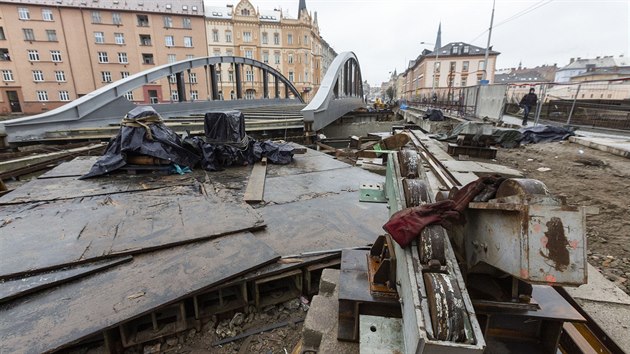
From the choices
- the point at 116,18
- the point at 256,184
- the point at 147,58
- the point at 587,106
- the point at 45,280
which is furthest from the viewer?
the point at 147,58

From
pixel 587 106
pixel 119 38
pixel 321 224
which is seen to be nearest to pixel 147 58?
pixel 119 38

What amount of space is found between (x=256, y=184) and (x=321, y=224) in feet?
5.75

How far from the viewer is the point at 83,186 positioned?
4355 millimetres

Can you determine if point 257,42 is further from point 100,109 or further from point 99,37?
point 100,109

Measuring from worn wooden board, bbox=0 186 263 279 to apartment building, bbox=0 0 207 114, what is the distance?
32093 millimetres

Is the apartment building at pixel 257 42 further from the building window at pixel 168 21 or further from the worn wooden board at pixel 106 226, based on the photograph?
the worn wooden board at pixel 106 226

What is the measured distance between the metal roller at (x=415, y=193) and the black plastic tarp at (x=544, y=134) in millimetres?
10275

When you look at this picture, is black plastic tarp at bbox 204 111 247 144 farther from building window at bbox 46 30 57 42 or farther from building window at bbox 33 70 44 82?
building window at bbox 46 30 57 42

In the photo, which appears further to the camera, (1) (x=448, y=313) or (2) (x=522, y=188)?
(2) (x=522, y=188)

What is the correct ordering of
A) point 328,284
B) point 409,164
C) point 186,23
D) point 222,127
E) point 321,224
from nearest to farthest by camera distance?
point 409,164
point 328,284
point 321,224
point 222,127
point 186,23

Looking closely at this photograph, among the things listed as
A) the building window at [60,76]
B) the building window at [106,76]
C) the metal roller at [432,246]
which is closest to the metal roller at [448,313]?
the metal roller at [432,246]

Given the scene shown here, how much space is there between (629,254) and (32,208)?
6.68 metres

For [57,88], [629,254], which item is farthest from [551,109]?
[57,88]

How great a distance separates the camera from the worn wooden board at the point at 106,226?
2430 mm
